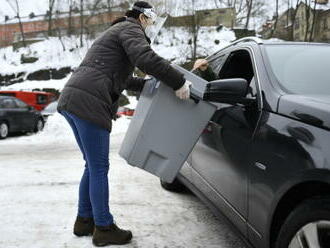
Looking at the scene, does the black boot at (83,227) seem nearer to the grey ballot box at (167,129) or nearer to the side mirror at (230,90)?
the grey ballot box at (167,129)

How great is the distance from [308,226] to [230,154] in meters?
0.98

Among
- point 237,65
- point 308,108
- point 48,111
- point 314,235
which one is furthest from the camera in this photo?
point 48,111

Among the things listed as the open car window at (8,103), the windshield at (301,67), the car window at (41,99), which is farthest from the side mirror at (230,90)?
the car window at (41,99)

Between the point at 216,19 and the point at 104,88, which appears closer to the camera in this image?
the point at 104,88

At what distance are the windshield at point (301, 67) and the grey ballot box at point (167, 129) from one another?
51cm

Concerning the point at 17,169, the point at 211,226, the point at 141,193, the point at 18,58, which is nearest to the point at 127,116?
the point at 17,169

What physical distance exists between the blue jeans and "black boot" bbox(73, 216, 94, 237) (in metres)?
0.19

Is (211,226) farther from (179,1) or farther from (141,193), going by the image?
(179,1)

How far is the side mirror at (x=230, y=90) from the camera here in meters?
2.76

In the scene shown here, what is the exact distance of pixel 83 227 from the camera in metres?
3.51

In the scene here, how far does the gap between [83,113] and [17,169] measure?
12.4ft

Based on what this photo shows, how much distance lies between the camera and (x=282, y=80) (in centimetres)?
279

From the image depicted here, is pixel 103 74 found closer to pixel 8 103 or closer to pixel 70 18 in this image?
pixel 8 103

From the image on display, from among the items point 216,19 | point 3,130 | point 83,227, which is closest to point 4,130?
point 3,130
